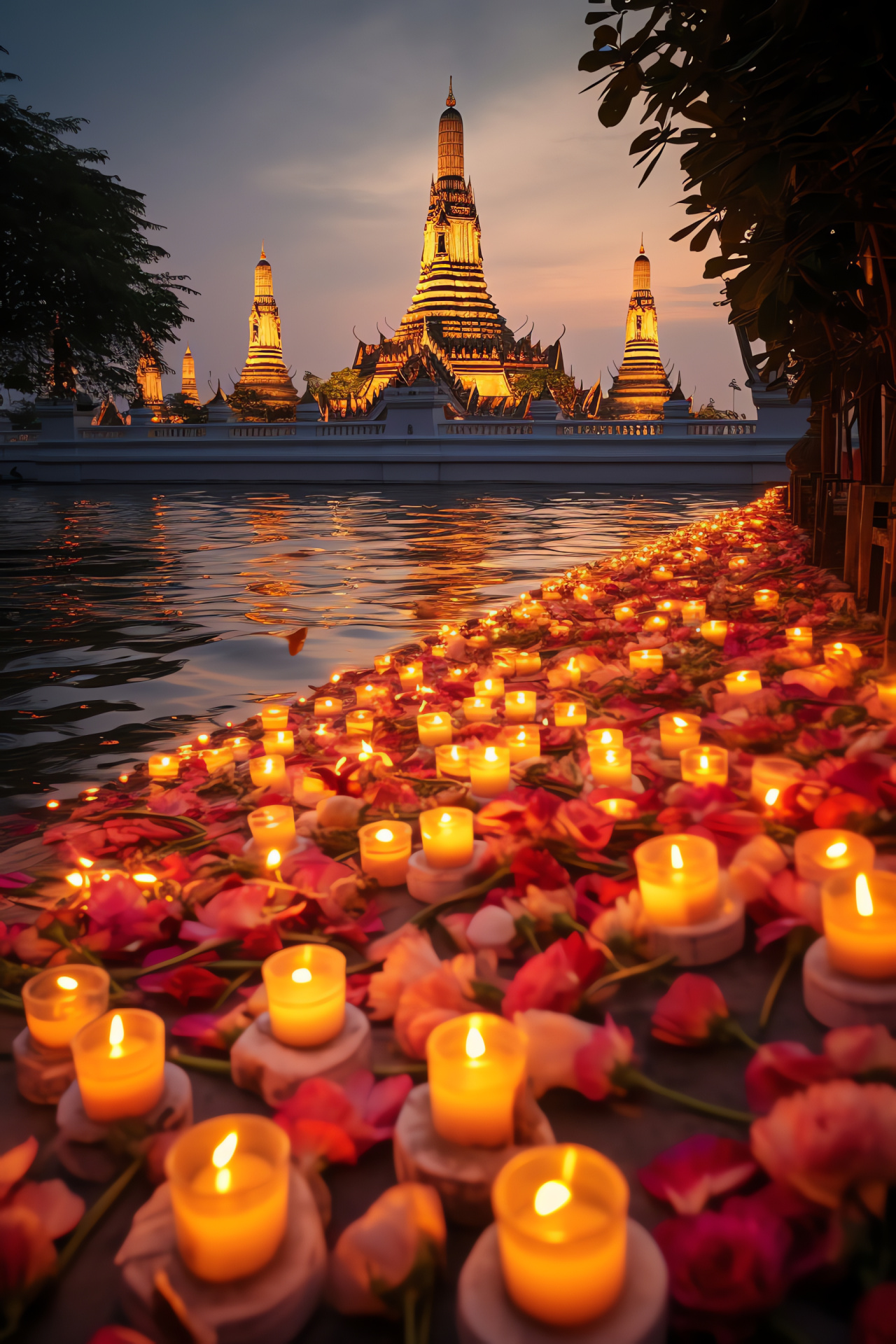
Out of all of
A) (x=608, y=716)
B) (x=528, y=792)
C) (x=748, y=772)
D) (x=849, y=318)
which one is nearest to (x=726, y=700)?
(x=608, y=716)

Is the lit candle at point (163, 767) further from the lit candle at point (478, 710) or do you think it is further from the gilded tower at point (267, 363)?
the gilded tower at point (267, 363)

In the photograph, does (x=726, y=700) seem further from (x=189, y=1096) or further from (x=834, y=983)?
(x=189, y=1096)

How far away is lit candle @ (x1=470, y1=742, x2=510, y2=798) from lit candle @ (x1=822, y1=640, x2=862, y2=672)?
108 centimetres

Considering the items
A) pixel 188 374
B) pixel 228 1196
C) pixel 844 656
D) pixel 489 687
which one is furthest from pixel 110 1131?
pixel 188 374

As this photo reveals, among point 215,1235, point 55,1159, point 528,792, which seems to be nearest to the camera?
point 215,1235

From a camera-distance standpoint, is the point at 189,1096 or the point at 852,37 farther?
the point at 852,37

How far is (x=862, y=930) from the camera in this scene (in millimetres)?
1104

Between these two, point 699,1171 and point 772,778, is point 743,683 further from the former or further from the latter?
point 699,1171

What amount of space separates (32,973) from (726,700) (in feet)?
5.76

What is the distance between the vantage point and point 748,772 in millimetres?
1953

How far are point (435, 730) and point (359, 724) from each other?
37 cm

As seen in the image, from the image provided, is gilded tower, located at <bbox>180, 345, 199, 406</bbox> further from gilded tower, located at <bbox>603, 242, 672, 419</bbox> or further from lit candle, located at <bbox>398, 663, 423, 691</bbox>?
lit candle, located at <bbox>398, 663, 423, 691</bbox>

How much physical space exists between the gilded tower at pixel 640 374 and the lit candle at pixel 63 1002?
4600cm

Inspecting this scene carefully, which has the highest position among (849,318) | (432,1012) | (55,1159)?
(849,318)
